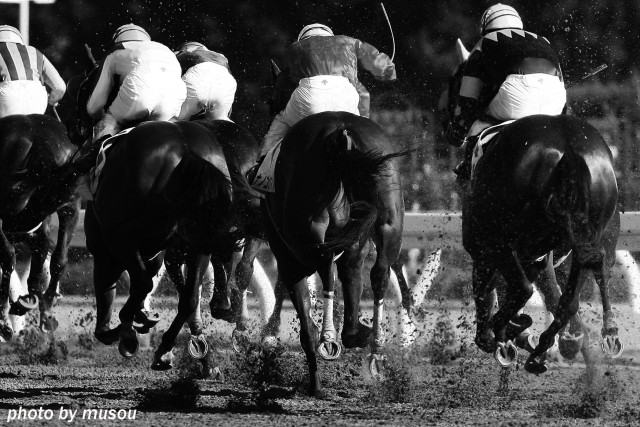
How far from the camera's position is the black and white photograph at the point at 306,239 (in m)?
6.95

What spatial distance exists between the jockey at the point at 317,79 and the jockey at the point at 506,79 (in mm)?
719

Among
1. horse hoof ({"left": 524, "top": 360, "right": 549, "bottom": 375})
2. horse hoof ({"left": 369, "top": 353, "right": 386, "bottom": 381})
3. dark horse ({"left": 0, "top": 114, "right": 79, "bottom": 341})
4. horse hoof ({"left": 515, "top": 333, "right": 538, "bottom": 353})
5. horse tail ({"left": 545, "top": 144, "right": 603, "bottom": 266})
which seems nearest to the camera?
horse tail ({"left": 545, "top": 144, "right": 603, "bottom": 266})

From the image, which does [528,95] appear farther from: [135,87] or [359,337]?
[135,87]

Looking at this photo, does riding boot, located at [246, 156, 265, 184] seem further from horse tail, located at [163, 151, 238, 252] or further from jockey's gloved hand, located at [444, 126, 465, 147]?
jockey's gloved hand, located at [444, 126, 465, 147]

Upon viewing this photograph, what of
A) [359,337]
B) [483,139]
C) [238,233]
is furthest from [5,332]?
[483,139]

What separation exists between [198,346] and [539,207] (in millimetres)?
2712

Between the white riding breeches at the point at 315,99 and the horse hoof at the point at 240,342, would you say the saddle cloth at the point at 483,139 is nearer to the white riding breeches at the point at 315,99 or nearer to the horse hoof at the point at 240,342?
the white riding breeches at the point at 315,99

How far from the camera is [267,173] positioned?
25.7 feet

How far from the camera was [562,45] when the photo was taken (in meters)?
12.3

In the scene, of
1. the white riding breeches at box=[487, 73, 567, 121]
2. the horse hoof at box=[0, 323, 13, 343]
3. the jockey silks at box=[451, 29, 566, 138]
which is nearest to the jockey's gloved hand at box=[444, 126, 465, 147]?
the jockey silks at box=[451, 29, 566, 138]

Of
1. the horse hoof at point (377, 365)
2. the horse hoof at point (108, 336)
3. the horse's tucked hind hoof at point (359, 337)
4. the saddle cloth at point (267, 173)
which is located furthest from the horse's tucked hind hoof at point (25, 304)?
the horse's tucked hind hoof at point (359, 337)

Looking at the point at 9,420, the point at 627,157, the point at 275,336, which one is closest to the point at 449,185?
the point at 627,157

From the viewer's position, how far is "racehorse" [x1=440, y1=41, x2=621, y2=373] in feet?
22.1

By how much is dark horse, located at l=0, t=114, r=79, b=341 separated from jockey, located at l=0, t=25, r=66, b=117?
1.72 ft
